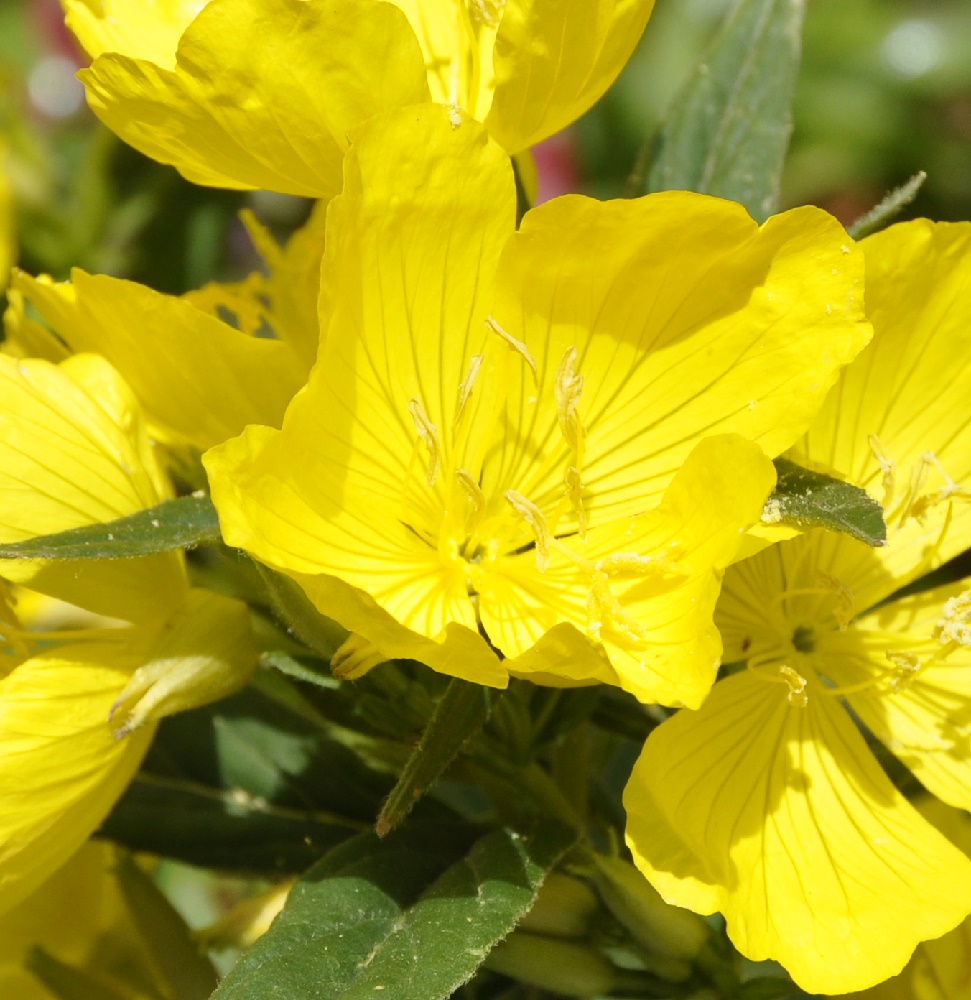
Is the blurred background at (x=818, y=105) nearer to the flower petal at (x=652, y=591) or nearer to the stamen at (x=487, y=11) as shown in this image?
the stamen at (x=487, y=11)

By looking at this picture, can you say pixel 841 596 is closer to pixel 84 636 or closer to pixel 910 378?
pixel 910 378

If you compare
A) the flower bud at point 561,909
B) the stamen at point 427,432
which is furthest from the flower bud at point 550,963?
the stamen at point 427,432

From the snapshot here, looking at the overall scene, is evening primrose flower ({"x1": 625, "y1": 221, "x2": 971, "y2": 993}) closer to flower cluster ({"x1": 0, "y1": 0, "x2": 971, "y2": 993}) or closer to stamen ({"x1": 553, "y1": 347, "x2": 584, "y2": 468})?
flower cluster ({"x1": 0, "y1": 0, "x2": 971, "y2": 993})

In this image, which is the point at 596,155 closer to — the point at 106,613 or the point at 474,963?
the point at 106,613

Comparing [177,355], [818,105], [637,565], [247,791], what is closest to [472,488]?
[637,565]

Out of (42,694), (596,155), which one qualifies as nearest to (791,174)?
(596,155)

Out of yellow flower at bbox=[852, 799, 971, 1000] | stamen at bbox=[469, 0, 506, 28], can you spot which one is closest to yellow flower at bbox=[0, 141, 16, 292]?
stamen at bbox=[469, 0, 506, 28]
